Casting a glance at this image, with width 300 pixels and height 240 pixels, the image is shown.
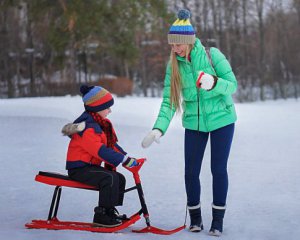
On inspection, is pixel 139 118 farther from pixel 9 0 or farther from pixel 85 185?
pixel 85 185

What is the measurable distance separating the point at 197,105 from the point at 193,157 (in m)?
0.37

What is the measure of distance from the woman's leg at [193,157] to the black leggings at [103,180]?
0.51 m

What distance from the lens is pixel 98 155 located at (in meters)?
4.05

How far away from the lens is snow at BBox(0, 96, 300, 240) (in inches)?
A: 177

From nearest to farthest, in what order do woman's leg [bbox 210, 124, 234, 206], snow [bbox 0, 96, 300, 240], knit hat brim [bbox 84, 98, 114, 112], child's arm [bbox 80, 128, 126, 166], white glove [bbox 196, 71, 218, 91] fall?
1. white glove [bbox 196, 71, 218, 91]
2. child's arm [bbox 80, 128, 126, 166]
3. woman's leg [bbox 210, 124, 234, 206]
4. knit hat brim [bbox 84, 98, 114, 112]
5. snow [bbox 0, 96, 300, 240]

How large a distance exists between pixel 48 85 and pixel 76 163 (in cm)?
3098

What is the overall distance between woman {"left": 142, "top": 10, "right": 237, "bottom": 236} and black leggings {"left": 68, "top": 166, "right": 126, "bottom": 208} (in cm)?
32

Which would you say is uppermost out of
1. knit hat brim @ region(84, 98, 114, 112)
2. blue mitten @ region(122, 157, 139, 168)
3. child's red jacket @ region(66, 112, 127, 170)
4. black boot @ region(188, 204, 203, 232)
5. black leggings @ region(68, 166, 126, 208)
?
knit hat brim @ region(84, 98, 114, 112)

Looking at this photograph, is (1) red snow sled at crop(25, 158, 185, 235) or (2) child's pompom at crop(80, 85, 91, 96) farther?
(2) child's pompom at crop(80, 85, 91, 96)

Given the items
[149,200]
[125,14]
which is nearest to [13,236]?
[149,200]

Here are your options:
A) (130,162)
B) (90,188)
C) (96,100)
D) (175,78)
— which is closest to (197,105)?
(175,78)

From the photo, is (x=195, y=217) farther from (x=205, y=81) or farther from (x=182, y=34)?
(x=182, y=34)

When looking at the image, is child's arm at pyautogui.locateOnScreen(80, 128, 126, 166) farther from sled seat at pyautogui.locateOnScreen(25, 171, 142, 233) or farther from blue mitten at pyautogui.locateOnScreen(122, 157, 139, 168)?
sled seat at pyautogui.locateOnScreen(25, 171, 142, 233)

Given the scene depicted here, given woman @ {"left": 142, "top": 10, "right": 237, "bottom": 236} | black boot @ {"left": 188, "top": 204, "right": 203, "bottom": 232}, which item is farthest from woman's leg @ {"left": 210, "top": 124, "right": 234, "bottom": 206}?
black boot @ {"left": 188, "top": 204, "right": 203, "bottom": 232}
